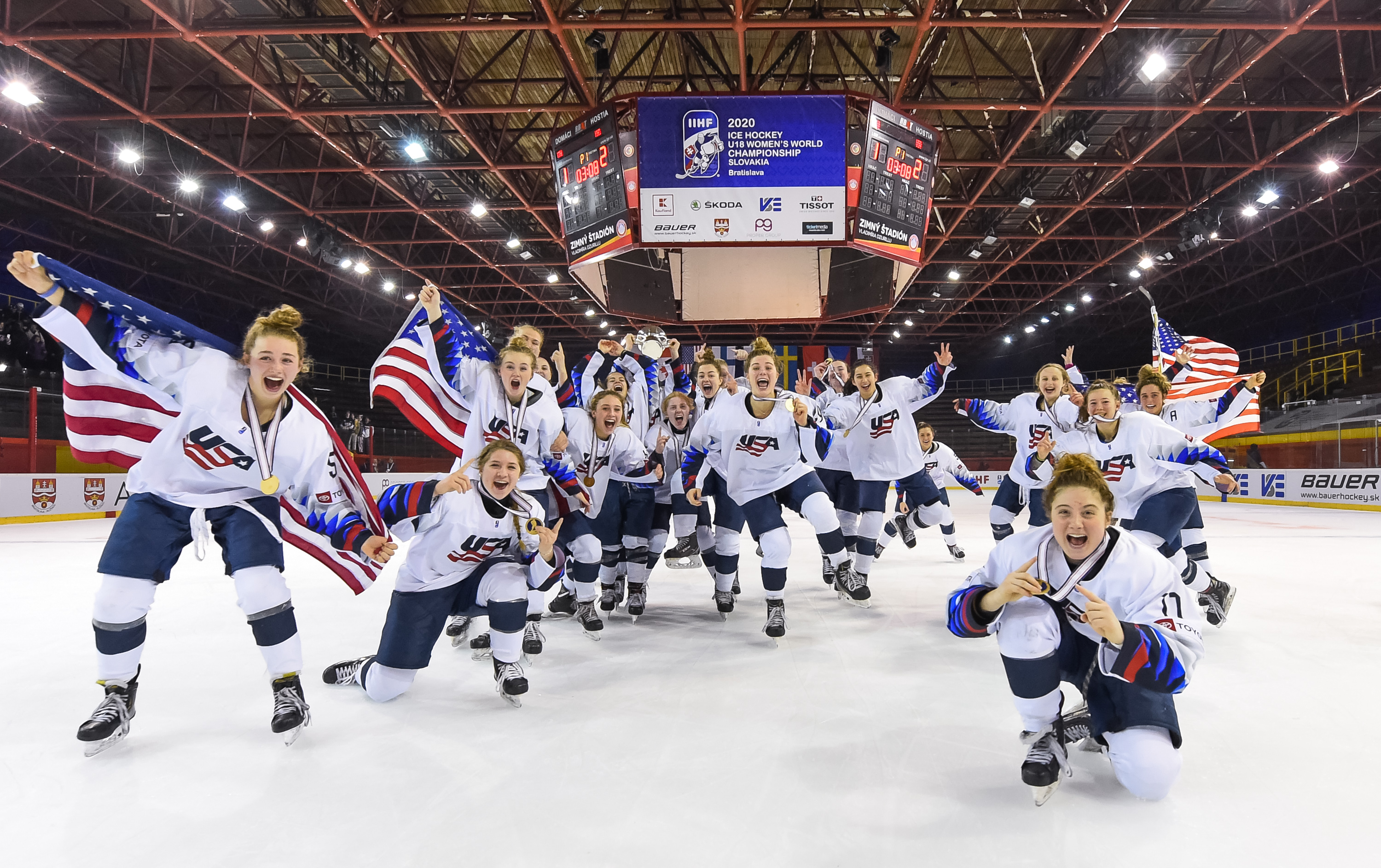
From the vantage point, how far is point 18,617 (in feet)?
16.2

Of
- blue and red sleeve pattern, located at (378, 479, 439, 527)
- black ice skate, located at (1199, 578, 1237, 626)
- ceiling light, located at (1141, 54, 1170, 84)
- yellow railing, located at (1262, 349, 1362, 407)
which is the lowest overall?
black ice skate, located at (1199, 578, 1237, 626)

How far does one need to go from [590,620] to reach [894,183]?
26.2 ft

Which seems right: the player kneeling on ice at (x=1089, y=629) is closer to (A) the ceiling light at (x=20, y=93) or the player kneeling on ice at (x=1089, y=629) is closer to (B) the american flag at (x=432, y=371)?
(B) the american flag at (x=432, y=371)

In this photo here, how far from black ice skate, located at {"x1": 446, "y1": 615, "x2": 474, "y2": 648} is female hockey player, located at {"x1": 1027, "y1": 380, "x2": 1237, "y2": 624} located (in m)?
3.70

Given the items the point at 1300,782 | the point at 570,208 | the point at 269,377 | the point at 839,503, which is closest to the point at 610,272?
the point at 570,208

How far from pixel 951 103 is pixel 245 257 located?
18744 millimetres

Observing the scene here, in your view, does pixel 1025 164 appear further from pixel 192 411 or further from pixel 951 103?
pixel 192 411

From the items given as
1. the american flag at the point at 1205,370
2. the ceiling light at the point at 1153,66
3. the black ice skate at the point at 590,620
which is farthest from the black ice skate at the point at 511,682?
the ceiling light at the point at 1153,66

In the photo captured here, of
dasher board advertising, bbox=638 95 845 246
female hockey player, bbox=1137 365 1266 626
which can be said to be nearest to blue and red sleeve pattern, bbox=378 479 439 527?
female hockey player, bbox=1137 365 1266 626

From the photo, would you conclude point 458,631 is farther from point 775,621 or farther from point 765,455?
point 765,455

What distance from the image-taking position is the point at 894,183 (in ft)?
32.9

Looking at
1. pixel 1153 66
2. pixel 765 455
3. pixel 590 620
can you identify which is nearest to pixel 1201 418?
pixel 765 455

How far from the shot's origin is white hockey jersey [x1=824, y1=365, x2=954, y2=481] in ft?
21.5

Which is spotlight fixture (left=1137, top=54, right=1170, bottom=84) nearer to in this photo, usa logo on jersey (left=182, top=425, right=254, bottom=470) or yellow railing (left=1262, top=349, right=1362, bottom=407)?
usa logo on jersey (left=182, top=425, right=254, bottom=470)
